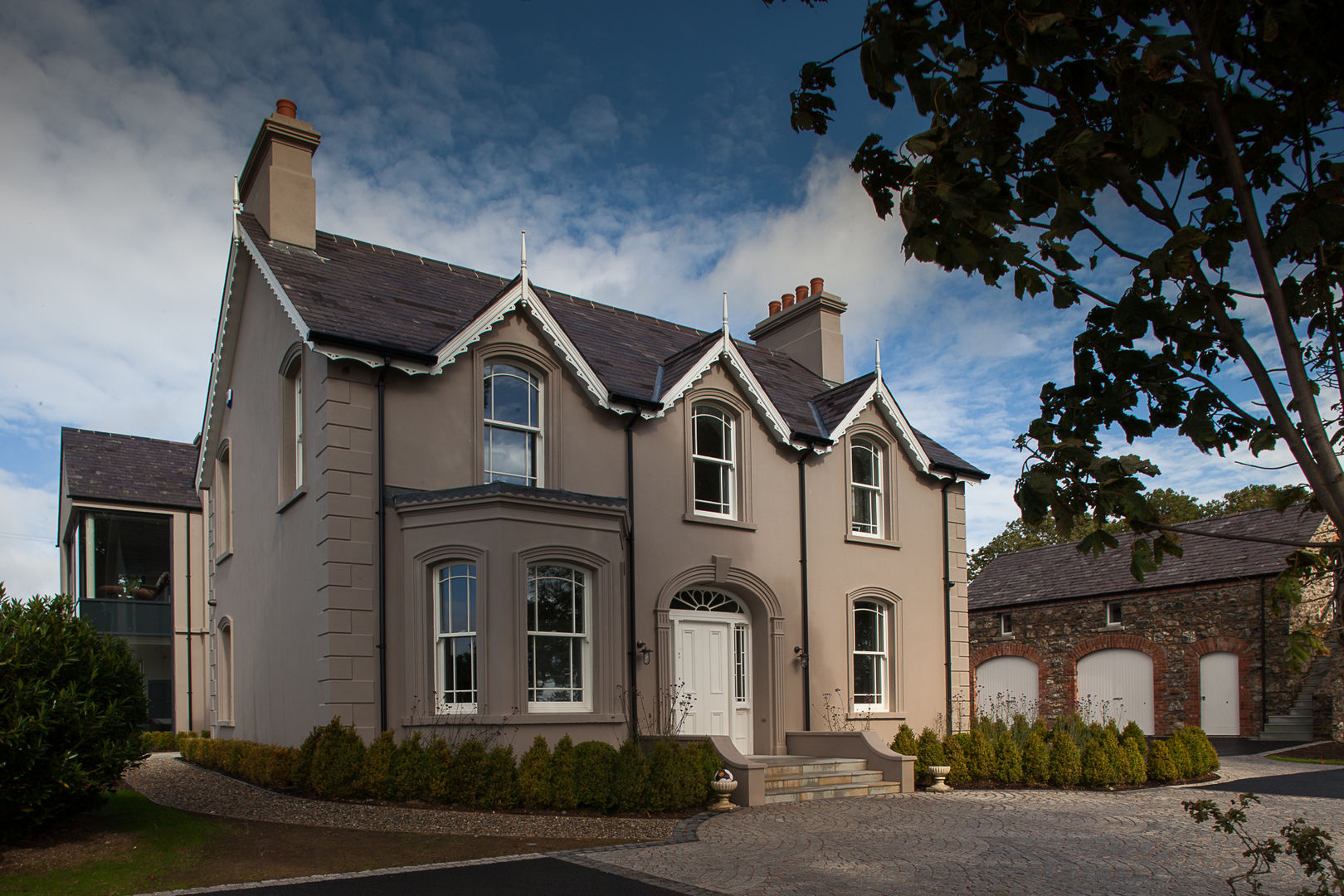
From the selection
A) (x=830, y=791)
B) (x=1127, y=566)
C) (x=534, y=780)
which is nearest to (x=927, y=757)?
(x=830, y=791)

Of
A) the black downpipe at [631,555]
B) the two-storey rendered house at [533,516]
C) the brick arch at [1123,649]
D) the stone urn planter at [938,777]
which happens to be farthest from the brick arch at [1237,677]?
the black downpipe at [631,555]

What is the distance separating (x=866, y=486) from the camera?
64.0 feet

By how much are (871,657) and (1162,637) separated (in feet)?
42.3

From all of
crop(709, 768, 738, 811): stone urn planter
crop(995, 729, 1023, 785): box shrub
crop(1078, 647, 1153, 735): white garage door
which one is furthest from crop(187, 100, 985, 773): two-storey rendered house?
crop(1078, 647, 1153, 735): white garage door

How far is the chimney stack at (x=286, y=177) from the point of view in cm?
1614

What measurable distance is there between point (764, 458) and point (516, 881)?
415 inches

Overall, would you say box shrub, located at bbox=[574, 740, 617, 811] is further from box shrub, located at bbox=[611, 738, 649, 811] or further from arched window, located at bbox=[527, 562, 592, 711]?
arched window, located at bbox=[527, 562, 592, 711]

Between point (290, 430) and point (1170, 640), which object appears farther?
point (1170, 640)

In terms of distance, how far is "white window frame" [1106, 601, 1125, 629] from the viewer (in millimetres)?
28781

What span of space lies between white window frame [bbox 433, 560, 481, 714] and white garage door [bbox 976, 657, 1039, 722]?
70.2ft

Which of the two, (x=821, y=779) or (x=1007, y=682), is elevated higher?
(x=821, y=779)

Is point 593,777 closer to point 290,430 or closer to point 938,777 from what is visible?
point 938,777

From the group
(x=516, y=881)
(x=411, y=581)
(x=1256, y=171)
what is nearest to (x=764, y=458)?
(x=411, y=581)

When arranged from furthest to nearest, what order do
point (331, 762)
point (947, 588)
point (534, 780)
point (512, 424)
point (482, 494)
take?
1. point (947, 588)
2. point (512, 424)
3. point (482, 494)
4. point (331, 762)
5. point (534, 780)
